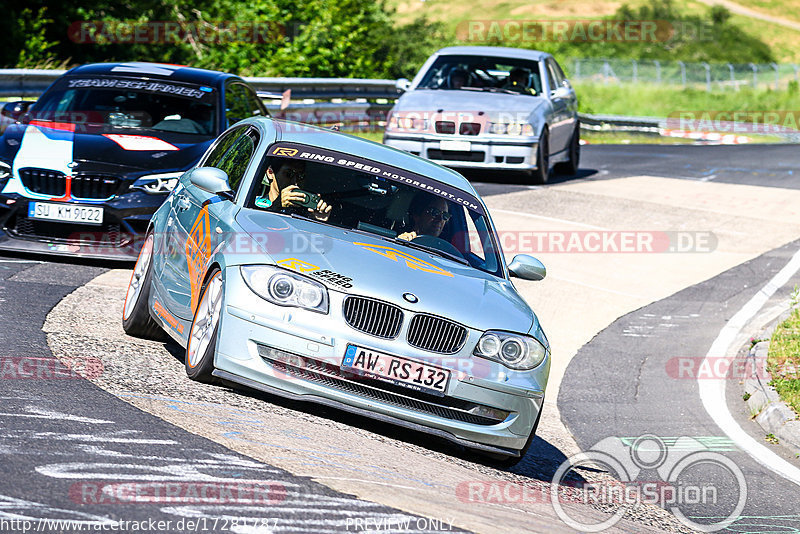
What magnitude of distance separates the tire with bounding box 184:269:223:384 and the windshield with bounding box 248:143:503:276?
79 centimetres

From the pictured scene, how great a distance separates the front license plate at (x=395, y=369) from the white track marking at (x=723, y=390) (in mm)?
2750

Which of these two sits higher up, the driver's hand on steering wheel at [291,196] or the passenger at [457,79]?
the driver's hand on steering wheel at [291,196]

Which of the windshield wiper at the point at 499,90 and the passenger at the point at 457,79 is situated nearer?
the windshield wiper at the point at 499,90

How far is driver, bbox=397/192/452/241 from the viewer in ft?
23.3

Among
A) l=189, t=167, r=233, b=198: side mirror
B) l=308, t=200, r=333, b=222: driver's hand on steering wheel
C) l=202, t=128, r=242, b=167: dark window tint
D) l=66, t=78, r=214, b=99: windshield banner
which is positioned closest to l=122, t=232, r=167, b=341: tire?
l=202, t=128, r=242, b=167: dark window tint

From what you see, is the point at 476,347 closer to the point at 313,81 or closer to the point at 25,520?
the point at 25,520

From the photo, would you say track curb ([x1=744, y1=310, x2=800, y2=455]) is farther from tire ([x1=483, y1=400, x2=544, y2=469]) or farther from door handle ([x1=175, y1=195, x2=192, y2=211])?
door handle ([x1=175, y1=195, x2=192, y2=211])

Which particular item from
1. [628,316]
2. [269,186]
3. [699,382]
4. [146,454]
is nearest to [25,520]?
[146,454]

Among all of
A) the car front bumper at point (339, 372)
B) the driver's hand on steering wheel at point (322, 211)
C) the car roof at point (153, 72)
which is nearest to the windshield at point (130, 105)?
the car roof at point (153, 72)

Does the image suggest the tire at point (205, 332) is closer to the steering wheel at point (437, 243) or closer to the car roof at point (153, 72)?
the steering wheel at point (437, 243)

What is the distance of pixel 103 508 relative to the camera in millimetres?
4246

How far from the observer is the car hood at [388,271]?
5941 millimetres

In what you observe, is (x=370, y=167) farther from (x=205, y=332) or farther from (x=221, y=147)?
(x=205, y=332)

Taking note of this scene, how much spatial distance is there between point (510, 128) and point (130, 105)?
6601 millimetres
